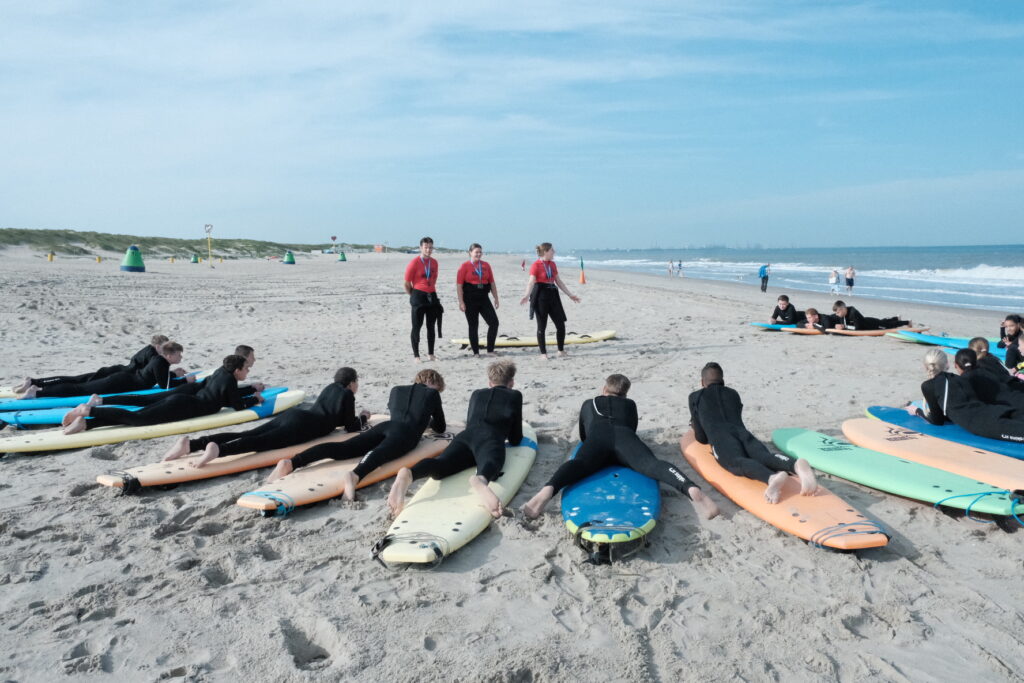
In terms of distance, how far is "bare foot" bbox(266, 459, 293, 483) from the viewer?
180 inches

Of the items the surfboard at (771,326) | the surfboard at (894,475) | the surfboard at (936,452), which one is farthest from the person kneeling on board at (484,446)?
the surfboard at (771,326)

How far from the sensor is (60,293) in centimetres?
1532

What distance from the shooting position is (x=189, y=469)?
4723mm

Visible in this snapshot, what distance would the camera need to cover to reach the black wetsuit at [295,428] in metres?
4.86

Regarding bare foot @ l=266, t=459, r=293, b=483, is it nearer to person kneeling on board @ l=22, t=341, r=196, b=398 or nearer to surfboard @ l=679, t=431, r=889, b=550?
person kneeling on board @ l=22, t=341, r=196, b=398

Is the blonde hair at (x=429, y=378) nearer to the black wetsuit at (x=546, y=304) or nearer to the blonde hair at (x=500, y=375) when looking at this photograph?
the blonde hair at (x=500, y=375)

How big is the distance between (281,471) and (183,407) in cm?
209

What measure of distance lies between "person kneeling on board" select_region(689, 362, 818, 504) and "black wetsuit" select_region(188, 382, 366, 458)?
2822mm

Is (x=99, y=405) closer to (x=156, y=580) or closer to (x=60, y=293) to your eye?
(x=156, y=580)

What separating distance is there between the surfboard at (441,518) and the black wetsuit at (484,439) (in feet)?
0.29

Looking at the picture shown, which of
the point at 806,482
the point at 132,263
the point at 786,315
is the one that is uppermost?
the point at 132,263

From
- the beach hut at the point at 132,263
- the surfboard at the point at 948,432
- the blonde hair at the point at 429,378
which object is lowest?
the surfboard at the point at 948,432

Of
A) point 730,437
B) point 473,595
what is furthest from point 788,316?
point 473,595

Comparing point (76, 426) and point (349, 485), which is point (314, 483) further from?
point (76, 426)
